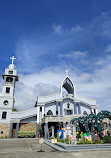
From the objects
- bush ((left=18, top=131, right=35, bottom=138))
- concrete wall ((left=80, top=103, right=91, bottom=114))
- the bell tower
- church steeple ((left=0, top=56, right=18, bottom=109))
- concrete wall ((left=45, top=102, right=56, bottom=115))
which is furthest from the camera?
concrete wall ((left=80, top=103, right=91, bottom=114))

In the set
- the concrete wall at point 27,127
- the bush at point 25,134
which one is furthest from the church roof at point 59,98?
the bush at point 25,134

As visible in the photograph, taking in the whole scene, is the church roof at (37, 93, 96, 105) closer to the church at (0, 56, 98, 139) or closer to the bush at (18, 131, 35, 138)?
the church at (0, 56, 98, 139)

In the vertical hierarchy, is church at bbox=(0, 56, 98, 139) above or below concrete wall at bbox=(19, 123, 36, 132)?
above

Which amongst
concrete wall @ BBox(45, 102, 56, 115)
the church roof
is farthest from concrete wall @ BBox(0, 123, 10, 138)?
concrete wall @ BBox(45, 102, 56, 115)

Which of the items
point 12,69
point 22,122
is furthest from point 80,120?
point 12,69

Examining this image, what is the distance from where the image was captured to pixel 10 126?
27.3 m

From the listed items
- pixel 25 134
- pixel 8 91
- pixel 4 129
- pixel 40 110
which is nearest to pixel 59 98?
pixel 40 110

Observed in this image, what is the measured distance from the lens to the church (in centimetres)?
2708

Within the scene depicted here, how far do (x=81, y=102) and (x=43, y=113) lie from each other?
9439 millimetres

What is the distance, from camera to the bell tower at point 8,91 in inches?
1122

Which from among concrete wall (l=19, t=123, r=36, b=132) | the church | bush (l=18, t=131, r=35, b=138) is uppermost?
the church

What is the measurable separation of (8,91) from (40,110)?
889 cm

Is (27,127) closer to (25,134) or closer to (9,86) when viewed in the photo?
(25,134)

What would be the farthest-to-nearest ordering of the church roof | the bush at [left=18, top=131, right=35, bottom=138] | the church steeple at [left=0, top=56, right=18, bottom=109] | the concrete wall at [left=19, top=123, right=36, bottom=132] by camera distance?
the church roof < the church steeple at [left=0, top=56, right=18, bottom=109] < the concrete wall at [left=19, top=123, right=36, bottom=132] < the bush at [left=18, top=131, right=35, bottom=138]
